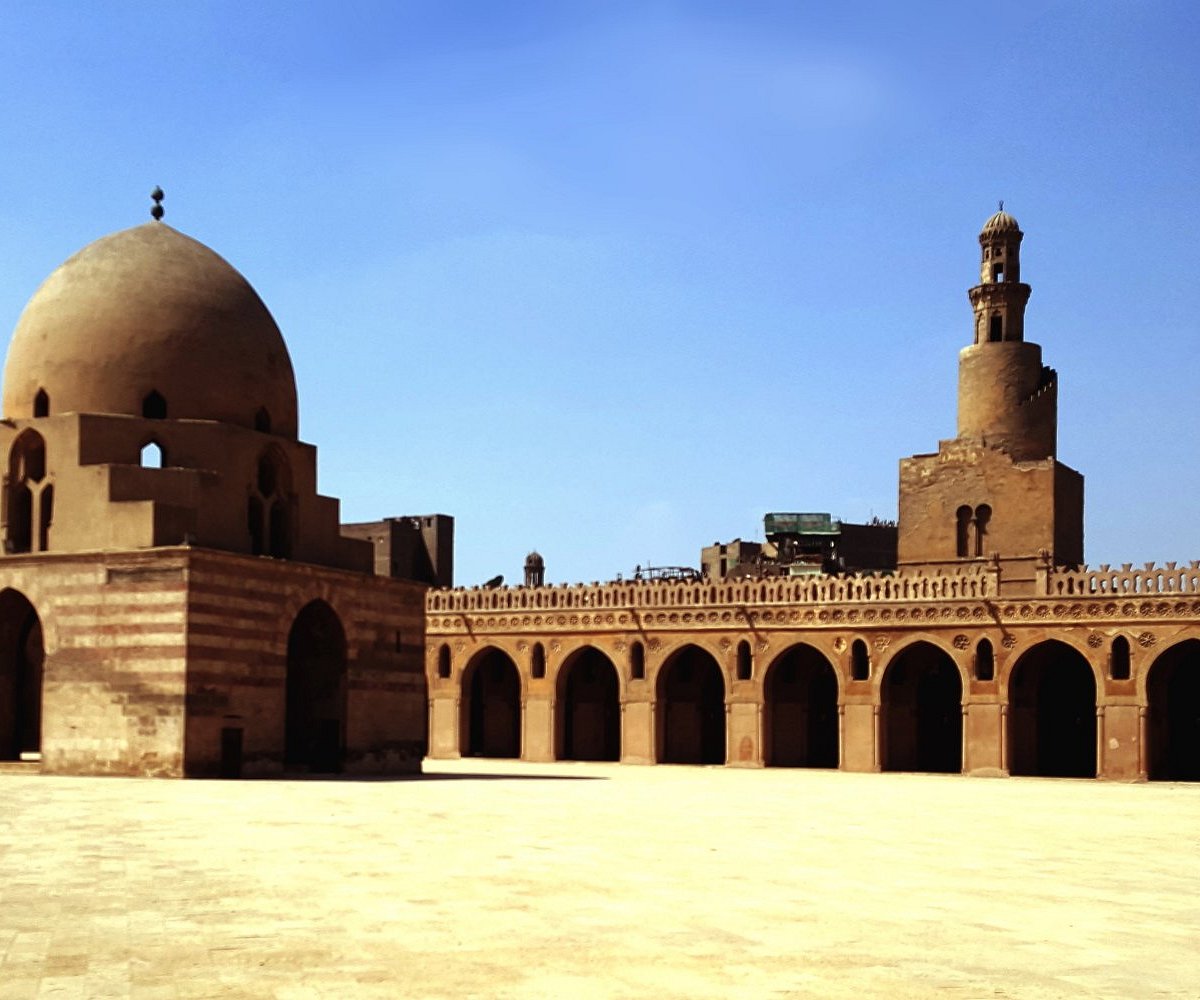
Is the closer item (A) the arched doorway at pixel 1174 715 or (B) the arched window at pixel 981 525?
(A) the arched doorway at pixel 1174 715

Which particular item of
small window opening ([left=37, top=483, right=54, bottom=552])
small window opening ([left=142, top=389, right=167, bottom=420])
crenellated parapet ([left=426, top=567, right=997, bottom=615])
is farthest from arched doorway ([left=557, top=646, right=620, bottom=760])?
small window opening ([left=37, top=483, right=54, bottom=552])

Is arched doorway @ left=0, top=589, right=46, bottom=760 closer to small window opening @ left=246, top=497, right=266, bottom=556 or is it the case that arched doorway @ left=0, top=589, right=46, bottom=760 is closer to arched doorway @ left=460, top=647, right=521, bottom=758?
small window opening @ left=246, top=497, right=266, bottom=556

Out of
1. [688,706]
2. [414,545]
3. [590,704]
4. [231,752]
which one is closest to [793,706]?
[688,706]

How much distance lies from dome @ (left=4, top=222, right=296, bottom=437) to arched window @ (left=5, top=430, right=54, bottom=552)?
0.81 m

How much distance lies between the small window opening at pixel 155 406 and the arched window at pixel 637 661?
656 inches

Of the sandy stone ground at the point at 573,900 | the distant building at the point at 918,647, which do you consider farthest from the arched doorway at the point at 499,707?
the sandy stone ground at the point at 573,900

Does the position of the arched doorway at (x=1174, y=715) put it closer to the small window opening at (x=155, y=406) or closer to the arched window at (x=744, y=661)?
the arched window at (x=744, y=661)

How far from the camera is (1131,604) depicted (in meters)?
32.9

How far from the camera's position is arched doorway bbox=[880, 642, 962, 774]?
36.8 m

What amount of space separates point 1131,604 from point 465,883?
2517 cm

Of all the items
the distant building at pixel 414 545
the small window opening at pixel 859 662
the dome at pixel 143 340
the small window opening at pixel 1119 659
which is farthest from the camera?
the distant building at pixel 414 545

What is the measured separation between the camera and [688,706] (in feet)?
134

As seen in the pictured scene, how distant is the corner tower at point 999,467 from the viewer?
129ft

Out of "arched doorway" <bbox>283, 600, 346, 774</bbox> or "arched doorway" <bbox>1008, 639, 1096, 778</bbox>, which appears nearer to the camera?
"arched doorway" <bbox>283, 600, 346, 774</bbox>
